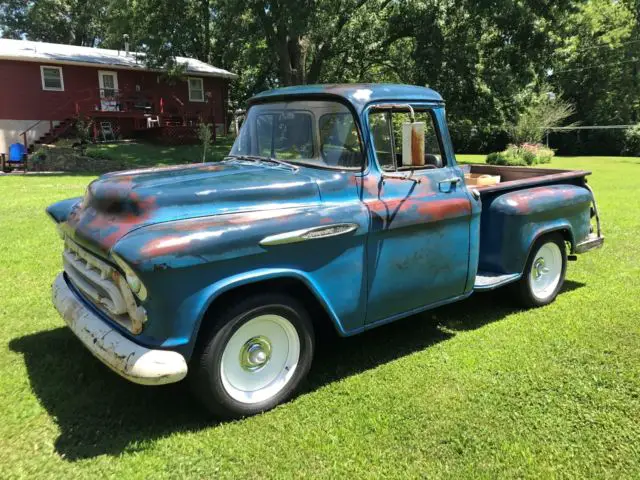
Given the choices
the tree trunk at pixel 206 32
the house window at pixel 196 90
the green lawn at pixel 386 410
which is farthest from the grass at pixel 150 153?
the green lawn at pixel 386 410

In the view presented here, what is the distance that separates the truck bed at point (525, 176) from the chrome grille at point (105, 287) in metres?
3.05

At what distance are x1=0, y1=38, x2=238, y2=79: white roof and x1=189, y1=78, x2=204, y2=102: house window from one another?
738 mm

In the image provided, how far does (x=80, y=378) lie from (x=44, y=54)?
23.7 metres

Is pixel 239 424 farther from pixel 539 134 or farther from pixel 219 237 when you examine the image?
pixel 539 134

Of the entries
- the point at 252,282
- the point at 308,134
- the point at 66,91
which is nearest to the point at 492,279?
the point at 308,134

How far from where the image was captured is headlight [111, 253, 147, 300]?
2.86 m

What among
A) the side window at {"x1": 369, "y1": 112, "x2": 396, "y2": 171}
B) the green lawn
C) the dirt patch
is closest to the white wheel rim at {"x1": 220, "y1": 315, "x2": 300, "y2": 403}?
the green lawn

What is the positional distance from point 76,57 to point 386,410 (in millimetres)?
25184

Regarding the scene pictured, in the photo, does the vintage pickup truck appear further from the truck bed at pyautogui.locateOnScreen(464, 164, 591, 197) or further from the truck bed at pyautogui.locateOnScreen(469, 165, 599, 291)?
the truck bed at pyautogui.locateOnScreen(464, 164, 591, 197)

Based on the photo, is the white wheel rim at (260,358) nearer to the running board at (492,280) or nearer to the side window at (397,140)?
the side window at (397,140)

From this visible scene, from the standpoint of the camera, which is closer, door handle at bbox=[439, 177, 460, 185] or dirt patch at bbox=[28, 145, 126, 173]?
door handle at bbox=[439, 177, 460, 185]

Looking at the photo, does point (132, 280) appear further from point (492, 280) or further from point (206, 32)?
point (206, 32)

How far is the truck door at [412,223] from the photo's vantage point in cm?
376

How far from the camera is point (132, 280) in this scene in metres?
2.89
